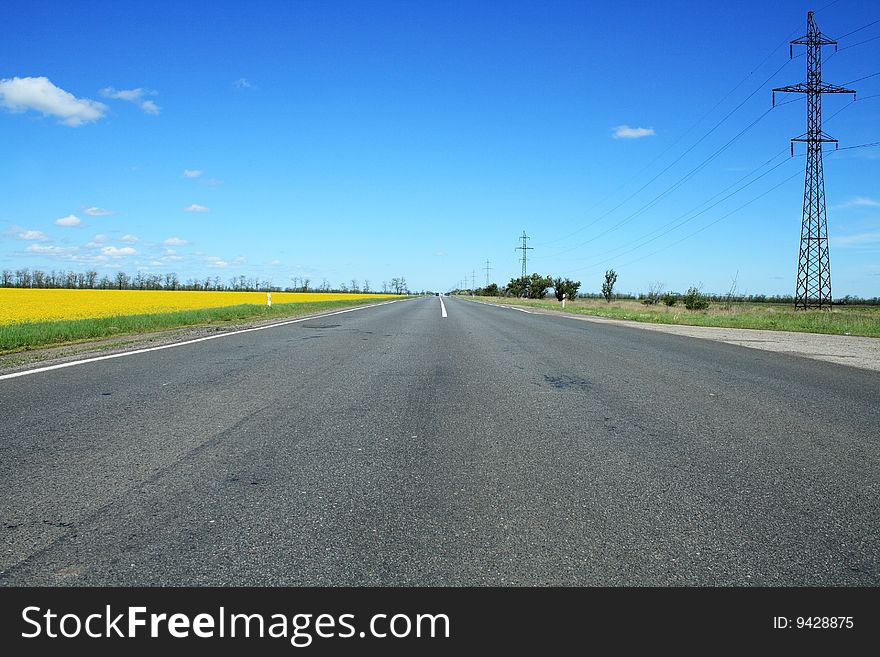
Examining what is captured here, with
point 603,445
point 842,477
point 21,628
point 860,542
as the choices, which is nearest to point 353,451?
point 603,445

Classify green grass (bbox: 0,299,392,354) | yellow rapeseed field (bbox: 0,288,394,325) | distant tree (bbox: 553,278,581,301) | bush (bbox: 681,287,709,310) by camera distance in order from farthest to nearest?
distant tree (bbox: 553,278,581,301), bush (bbox: 681,287,709,310), yellow rapeseed field (bbox: 0,288,394,325), green grass (bbox: 0,299,392,354)

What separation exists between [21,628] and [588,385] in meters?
6.63

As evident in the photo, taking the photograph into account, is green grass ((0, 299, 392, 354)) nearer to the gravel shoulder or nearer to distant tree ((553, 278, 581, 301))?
the gravel shoulder

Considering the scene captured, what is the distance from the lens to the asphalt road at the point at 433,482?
262 cm

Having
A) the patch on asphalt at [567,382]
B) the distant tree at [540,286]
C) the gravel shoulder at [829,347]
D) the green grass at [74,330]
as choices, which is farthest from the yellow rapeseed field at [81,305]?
the distant tree at [540,286]

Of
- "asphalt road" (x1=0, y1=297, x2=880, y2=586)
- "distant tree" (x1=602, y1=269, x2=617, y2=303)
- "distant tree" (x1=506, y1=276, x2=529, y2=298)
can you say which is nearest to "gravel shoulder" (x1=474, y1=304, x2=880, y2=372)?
"asphalt road" (x1=0, y1=297, x2=880, y2=586)

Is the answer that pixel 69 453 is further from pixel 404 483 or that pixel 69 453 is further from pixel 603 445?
pixel 603 445

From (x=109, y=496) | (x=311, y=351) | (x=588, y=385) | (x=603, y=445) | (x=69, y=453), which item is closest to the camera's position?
(x=109, y=496)

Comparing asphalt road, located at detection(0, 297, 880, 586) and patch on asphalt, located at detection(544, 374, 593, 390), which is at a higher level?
patch on asphalt, located at detection(544, 374, 593, 390)

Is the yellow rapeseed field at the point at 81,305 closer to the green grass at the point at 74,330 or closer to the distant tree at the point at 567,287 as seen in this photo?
the green grass at the point at 74,330

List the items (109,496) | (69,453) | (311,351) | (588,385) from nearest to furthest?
(109,496) → (69,453) → (588,385) → (311,351)

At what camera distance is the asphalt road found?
2.62 meters

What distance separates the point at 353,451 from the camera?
175 inches

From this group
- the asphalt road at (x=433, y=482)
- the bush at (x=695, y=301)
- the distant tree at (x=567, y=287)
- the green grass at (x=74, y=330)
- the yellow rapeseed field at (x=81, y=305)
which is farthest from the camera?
the distant tree at (x=567, y=287)
